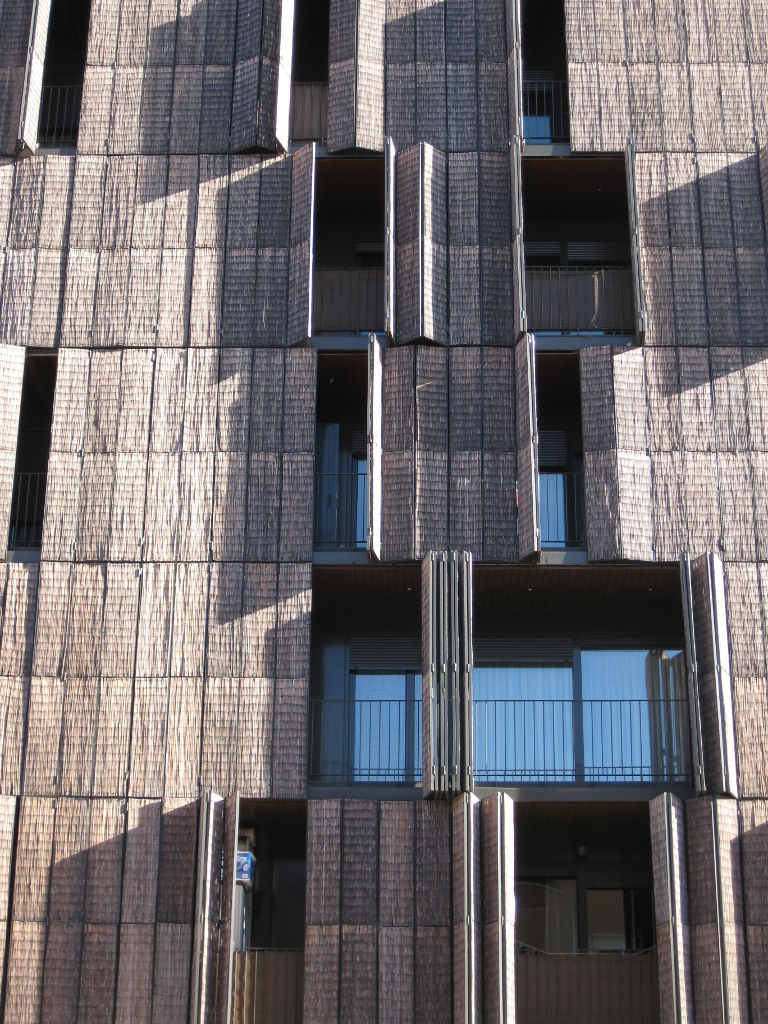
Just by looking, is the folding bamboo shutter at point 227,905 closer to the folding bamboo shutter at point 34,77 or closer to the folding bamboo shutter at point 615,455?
the folding bamboo shutter at point 615,455

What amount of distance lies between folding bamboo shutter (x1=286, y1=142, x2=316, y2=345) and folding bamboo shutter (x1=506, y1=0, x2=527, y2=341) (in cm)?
372

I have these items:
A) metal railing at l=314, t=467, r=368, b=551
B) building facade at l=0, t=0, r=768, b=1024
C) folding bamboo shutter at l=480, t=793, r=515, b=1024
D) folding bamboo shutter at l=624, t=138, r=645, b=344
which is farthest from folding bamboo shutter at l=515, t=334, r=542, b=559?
folding bamboo shutter at l=480, t=793, r=515, b=1024

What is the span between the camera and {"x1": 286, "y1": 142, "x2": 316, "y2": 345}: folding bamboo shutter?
90.0ft

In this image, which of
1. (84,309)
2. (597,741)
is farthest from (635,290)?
(84,309)

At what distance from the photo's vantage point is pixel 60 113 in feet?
104

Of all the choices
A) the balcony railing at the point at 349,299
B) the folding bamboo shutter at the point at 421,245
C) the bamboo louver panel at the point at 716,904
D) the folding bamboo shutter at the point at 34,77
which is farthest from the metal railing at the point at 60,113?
the bamboo louver panel at the point at 716,904

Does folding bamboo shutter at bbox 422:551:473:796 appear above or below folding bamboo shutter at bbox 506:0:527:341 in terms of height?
below

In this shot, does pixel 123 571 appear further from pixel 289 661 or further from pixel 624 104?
pixel 624 104

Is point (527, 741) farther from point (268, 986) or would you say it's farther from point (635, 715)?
point (268, 986)

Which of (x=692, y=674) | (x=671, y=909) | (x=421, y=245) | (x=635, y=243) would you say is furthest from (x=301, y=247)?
(x=671, y=909)

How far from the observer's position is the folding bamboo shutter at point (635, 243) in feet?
89.2

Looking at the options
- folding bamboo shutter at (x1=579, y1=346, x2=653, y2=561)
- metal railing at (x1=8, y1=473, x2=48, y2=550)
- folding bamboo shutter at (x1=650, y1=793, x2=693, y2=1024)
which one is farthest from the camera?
metal railing at (x1=8, y1=473, x2=48, y2=550)

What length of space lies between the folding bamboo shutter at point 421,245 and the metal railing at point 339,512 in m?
2.80

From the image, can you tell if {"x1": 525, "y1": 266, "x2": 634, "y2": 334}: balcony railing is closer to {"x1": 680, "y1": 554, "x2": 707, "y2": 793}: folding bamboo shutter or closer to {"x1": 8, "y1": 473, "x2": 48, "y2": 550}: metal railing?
{"x1": 680, "y1": 554, "x2": 707, "y2": 793}: folding bamboo shutter
